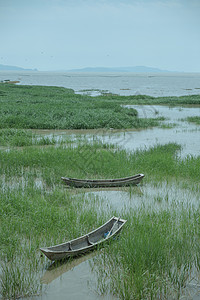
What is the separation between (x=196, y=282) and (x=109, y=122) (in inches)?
645

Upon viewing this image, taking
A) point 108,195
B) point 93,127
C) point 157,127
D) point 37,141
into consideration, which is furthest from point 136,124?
point 108,195

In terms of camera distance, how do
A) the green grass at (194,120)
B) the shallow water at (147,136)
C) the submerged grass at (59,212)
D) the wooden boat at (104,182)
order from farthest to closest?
the green grass at (194,120) → the shallow water at (147,136) → the wooden boat at (104,182) → the submerged grass at (59,212)

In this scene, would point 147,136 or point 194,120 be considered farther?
point 194,120

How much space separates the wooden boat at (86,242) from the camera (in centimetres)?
500

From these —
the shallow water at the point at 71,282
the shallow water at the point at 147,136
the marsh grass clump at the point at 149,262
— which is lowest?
the shallow water at the point at 71,282

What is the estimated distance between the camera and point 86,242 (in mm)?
5625

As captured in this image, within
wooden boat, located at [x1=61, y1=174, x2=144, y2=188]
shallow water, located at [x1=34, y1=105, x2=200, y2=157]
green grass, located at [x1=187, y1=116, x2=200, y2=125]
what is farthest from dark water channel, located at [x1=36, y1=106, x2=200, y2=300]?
green grass, located at [x1=187, y1=116, x2=200, y2=125]

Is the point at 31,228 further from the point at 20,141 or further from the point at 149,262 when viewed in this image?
the point at 20,141

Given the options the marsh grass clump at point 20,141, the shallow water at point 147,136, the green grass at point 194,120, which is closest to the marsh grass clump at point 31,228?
the marsh grass clump at point 20,141

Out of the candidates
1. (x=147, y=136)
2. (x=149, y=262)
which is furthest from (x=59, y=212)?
(x=147, y=136)

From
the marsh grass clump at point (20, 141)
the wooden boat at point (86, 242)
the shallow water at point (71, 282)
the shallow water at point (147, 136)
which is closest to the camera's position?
the shallow water at point (71, 282)

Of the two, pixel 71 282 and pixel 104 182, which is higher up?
pixel 104 182

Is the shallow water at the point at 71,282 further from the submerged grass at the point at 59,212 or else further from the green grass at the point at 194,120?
the green grass at the point at 194,120

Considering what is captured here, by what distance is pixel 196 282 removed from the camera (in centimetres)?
473
